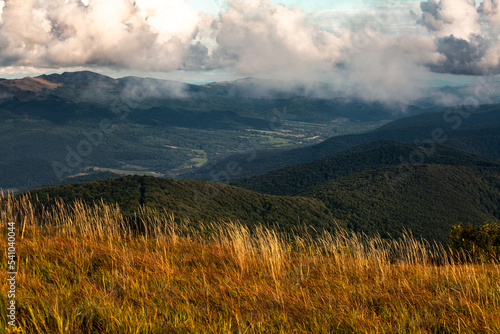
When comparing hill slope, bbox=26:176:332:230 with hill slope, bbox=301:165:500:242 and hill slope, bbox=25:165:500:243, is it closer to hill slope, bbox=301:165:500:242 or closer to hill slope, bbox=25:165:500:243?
hill slope, bbox=25:165:500:243

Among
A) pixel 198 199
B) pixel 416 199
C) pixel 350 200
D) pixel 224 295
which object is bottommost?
pixel 416 199

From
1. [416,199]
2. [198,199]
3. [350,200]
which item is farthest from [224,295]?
[416,199]

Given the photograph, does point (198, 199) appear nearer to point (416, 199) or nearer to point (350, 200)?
point (350, 200)

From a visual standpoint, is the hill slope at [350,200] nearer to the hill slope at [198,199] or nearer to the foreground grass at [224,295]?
the hill slope at [198,199]

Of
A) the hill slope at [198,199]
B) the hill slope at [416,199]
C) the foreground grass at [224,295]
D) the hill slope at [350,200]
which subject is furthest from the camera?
the hill slope at [416,199]

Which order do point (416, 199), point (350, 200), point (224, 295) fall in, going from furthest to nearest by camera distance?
point (416, 199) < point (350, 200) < point (224, 295)

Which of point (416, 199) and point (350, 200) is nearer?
point (350, 200)

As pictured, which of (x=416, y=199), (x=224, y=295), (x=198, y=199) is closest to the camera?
(x=224, y=295)

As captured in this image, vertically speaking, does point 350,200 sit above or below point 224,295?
below

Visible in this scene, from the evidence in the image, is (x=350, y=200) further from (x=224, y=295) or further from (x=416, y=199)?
(x=224, y=295)

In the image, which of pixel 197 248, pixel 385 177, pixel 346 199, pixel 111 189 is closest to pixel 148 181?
pixel 111 189

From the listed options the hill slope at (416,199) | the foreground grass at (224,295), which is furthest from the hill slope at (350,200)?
the foreground grass at (224,295)

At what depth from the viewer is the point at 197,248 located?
8117 millimetres

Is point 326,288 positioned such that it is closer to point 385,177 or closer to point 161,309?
point 161,309
